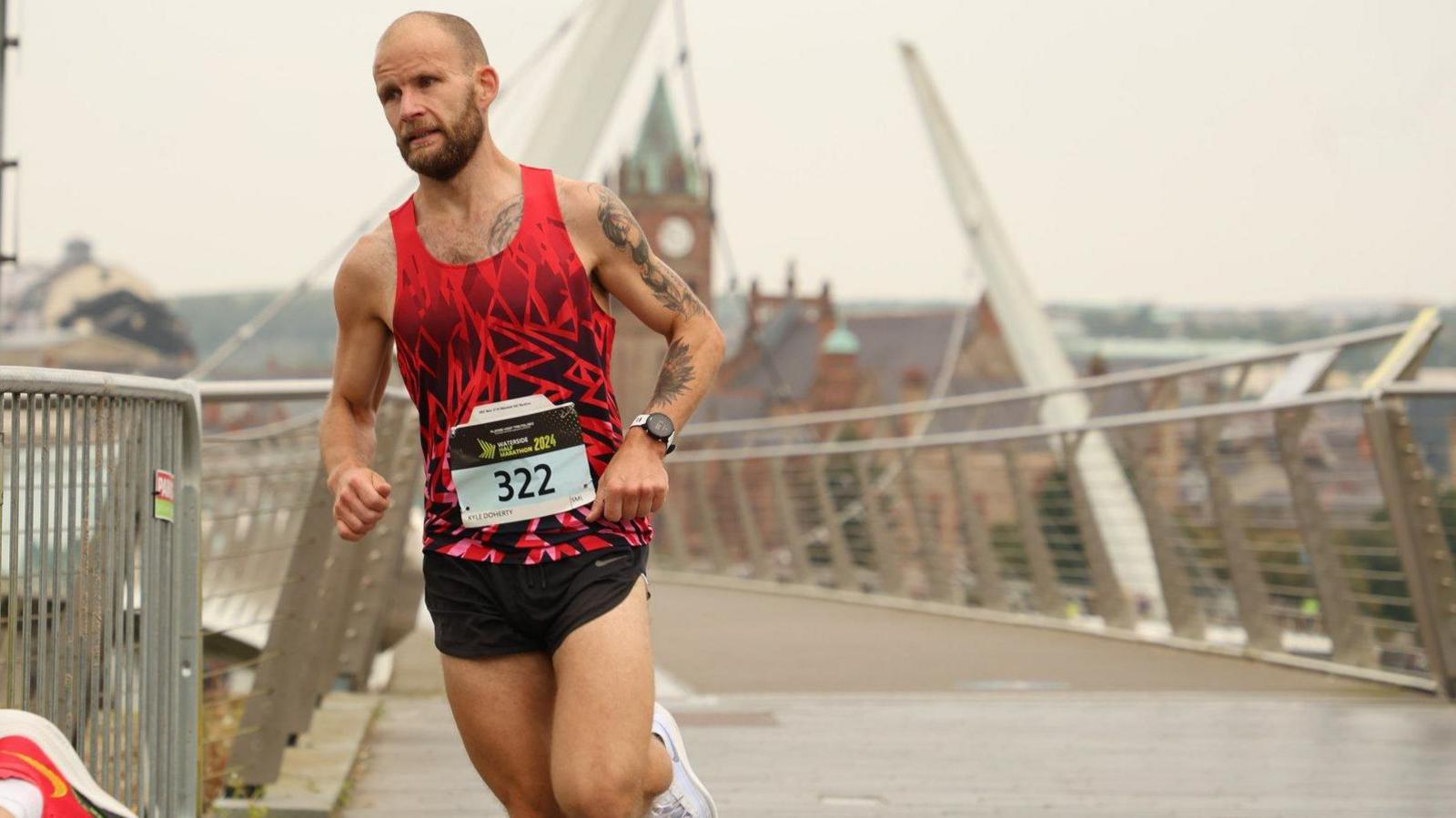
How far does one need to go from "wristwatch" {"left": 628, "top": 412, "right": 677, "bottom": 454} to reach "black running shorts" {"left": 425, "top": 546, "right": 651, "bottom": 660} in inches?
6.5

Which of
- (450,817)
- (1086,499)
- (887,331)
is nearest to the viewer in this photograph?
(450,817)

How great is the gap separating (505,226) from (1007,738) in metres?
4.04

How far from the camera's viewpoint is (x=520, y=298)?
132 inches

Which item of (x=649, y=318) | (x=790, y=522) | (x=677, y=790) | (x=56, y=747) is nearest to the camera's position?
(x=56, y=747)

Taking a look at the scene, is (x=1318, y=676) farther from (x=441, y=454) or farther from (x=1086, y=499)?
(x=441, y=454)

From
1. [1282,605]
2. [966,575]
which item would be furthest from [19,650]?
[966,575]

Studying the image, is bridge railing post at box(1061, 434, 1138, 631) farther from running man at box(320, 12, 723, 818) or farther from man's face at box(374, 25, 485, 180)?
man's face at box(374, 25, 485, 180)

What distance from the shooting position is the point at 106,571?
379 centimetres

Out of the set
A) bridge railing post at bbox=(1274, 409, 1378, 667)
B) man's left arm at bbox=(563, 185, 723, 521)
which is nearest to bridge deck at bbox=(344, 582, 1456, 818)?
bridge railing post at bbox=(1274, 409, 1378, 667)

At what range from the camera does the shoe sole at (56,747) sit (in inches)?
125

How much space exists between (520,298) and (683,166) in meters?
139

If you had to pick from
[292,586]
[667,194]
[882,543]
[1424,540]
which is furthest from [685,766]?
[667,194]

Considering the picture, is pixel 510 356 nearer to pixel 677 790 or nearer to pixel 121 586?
pixel 677 790

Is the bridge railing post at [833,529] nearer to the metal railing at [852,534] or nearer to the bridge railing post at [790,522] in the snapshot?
the metal railing at [852,534]
